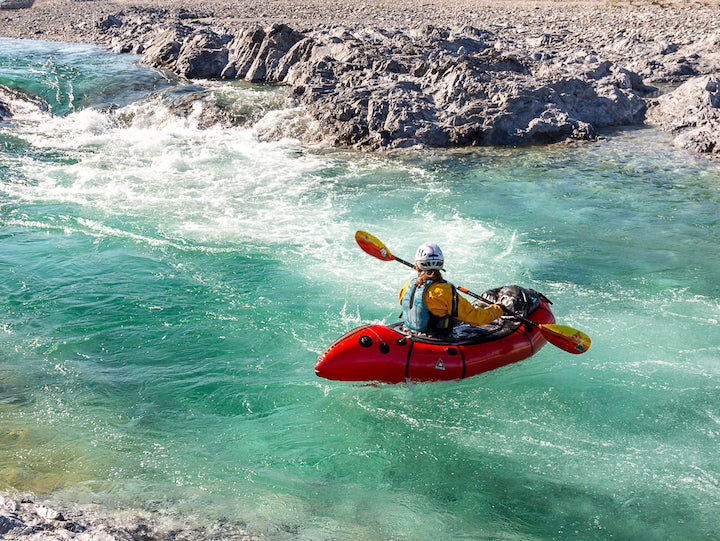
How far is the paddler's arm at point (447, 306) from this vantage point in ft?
19.0

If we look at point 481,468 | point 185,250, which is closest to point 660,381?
point 481,468

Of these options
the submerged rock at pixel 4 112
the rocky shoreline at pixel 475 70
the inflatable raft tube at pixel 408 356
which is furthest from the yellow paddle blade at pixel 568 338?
the submerged rock at pixel 4 112

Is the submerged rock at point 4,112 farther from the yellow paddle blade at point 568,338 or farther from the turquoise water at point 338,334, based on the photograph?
the yellow paddle blade at point 568,338

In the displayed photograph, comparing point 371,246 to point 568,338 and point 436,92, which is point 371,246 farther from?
point 436,92

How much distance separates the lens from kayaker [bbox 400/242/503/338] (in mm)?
5797

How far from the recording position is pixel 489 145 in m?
13.5

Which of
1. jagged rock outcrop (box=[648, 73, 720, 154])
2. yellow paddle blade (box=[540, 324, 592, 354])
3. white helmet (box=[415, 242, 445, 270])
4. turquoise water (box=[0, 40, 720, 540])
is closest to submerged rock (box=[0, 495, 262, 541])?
turquoise water (box=[0, 40, 720, 540])

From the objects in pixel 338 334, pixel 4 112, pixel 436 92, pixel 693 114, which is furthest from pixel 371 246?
pixel 4 112

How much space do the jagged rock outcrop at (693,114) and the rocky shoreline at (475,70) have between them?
31 mm

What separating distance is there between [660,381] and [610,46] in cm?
1711

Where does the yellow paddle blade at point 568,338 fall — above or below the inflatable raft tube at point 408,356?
above

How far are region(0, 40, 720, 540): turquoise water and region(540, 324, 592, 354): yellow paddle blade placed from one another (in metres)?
0.46

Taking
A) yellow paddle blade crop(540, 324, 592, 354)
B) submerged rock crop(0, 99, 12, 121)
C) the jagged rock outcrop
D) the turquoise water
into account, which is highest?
the jagged rock outcrop

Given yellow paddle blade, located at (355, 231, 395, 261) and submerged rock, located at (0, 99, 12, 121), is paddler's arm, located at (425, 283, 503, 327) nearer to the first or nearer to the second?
yellow paddle blade, located at (355, 231, 395, 261)
